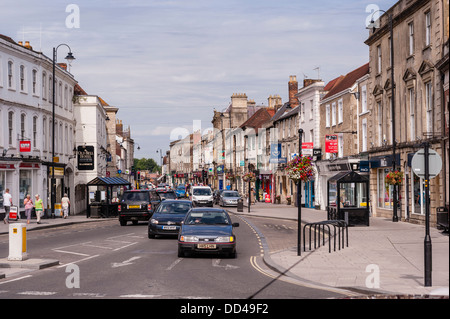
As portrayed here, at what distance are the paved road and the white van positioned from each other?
31254 mm

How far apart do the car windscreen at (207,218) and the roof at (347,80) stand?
2680 centimetres

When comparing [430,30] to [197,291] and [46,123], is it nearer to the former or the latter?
[197,291]

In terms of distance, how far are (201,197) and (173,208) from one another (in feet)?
97.8

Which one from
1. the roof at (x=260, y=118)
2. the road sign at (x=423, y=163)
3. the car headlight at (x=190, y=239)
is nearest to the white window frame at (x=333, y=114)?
the car headlight at (x=190, y=239)

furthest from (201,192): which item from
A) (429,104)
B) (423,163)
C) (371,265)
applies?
(423,163)

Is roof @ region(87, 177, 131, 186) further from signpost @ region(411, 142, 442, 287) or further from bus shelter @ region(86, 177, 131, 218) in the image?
signpost @ region(411, 142, 442, 287)

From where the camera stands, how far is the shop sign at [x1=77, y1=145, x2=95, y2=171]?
174ft

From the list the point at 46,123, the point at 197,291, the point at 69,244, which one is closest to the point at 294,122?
the point at 46,123

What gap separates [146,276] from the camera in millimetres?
13914

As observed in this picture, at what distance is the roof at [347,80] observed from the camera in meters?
45.0

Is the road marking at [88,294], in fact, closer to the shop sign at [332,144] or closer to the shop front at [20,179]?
the shop front at [20,179]

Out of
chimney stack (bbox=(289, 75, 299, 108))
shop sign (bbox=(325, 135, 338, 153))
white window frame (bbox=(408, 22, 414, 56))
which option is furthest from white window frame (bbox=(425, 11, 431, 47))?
chimney stack (bbox=(289, 75, 299, 108))

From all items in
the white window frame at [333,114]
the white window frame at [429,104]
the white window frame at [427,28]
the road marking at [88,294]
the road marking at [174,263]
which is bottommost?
the road marking at [174,263]

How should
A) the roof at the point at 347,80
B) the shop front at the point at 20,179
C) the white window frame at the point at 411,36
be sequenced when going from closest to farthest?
1. the white window frame at the point at 411,36
2. the shop front at the point at 20,179
3. the roof at the point at 347,80
